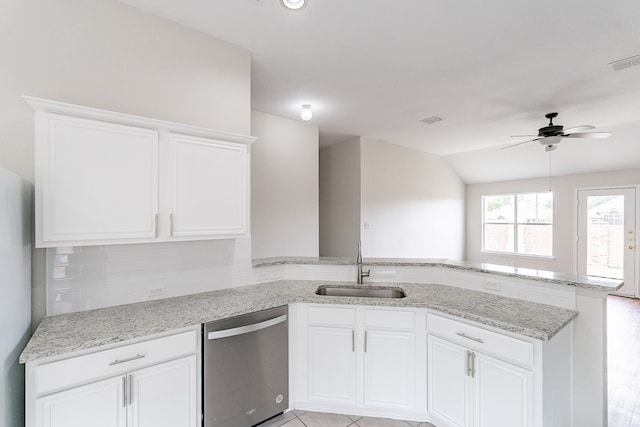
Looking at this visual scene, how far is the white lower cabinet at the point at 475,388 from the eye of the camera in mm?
1579

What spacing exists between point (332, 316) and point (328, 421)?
0.75 metres

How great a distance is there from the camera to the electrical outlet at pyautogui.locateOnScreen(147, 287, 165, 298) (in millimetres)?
2070

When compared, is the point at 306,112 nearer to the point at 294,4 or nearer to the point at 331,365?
the point at 294,4

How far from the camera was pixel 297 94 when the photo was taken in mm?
3469

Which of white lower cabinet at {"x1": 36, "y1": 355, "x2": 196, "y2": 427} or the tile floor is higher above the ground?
white lower cabinet at {"x1": 36, "y1": 355, "x2": 196, "y2": 427}

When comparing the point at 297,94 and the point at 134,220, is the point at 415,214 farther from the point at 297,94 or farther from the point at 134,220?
the point at 134,220

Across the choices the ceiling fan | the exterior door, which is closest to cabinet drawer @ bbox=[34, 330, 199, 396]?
the ceiling fan

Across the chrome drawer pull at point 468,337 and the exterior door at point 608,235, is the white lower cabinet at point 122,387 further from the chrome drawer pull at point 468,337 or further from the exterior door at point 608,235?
the exterior door at point 608,235

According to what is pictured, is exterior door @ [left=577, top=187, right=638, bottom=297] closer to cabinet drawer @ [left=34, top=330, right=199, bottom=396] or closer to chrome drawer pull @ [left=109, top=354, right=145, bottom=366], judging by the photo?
cabinet drawer @ [left=34, top=330, right=199, bottom=396]

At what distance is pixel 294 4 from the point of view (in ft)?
6.43

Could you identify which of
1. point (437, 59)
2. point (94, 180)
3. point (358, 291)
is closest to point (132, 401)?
point (94, 180)

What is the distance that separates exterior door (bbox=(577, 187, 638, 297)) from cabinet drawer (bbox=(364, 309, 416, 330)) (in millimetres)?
6210

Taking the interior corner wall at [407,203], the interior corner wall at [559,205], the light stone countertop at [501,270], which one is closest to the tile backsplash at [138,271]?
the light stone countertop at [501,270]

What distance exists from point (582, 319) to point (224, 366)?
2.22 metres
